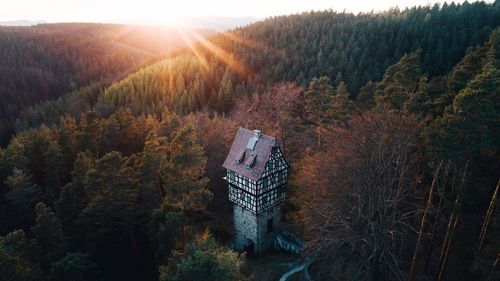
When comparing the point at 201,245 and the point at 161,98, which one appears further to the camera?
the point at 161,98

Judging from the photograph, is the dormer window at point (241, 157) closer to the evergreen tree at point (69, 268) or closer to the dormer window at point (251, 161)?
the dormer window at point (251, 161)

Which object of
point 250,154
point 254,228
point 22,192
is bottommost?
point 254,228

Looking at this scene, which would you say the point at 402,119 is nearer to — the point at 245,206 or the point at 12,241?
the point at 245,206

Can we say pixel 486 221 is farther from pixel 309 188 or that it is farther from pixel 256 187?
pixel 256 187

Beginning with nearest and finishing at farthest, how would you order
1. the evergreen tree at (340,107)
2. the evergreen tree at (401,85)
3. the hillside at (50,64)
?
1. the evergreen tree at (401,85)
2. the evergreen tree at (340,107)
3. the hillside at (50,64)

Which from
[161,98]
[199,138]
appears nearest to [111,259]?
[199,138]

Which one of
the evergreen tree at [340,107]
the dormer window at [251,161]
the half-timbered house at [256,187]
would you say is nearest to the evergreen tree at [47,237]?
the half-timbered house at [256,187]

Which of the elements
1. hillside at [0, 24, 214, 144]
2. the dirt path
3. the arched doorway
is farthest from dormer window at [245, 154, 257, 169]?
hillside at [0, 24, 214, 144]

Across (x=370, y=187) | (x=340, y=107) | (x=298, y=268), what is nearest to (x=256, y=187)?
(x=298, y=268)
